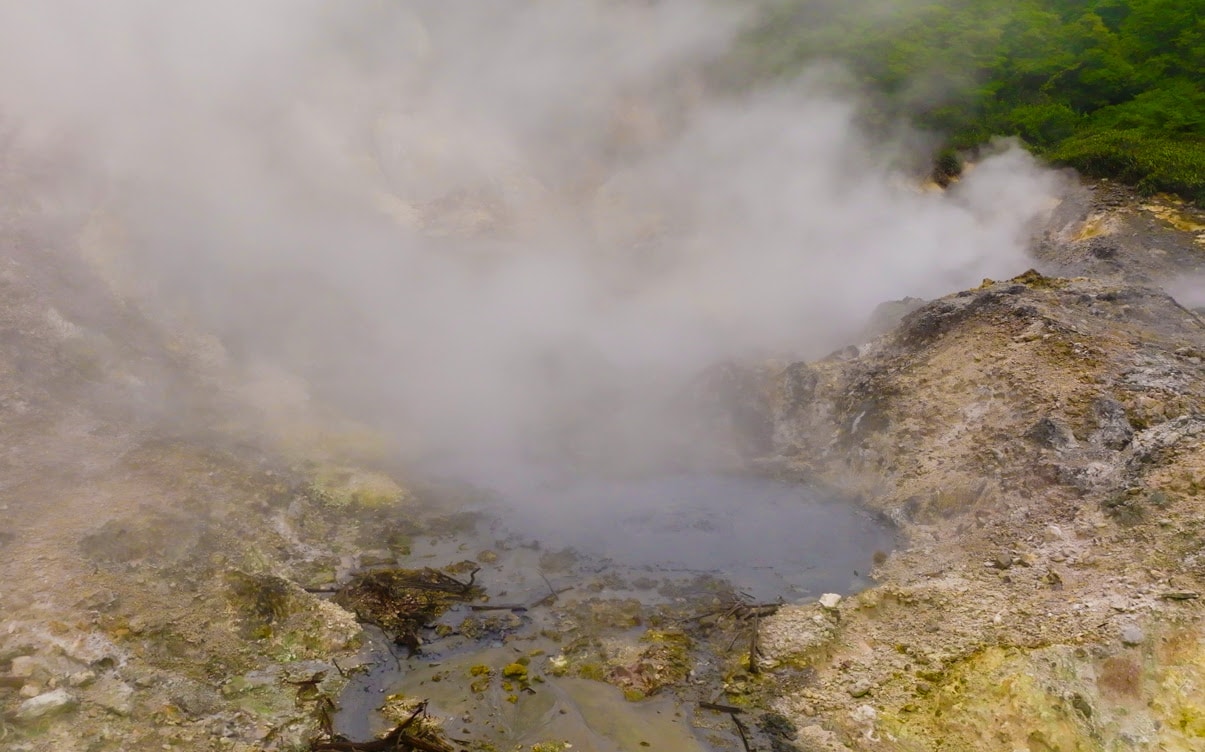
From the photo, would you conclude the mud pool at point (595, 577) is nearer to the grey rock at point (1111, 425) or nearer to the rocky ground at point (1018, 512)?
the rocky ground at point (1018, 512)

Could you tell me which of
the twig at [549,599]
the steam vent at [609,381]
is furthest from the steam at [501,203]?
the twig at [549,599]

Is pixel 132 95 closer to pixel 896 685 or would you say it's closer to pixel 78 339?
pixel 78 339

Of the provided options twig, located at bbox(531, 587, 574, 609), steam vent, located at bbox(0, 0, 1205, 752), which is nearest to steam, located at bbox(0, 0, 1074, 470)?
steam vent, located at bbox(0, 0, 1205, 752)

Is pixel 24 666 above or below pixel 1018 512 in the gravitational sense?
below

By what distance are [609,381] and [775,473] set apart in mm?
5024

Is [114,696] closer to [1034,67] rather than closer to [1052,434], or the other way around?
[1052,434]

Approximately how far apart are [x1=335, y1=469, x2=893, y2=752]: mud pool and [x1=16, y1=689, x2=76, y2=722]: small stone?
7.61 ft

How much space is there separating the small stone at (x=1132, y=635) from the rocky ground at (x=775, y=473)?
0.9 inches

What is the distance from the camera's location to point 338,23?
21.3 metres

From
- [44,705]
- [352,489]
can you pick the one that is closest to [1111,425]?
[352,489]

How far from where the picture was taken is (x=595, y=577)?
10016 millimetres

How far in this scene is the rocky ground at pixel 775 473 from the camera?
662cm

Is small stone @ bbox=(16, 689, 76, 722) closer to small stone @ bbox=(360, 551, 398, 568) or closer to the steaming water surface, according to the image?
small stone @ bbox=(360, 551, 398, 568)

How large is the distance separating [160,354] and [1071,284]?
55.5 feet
